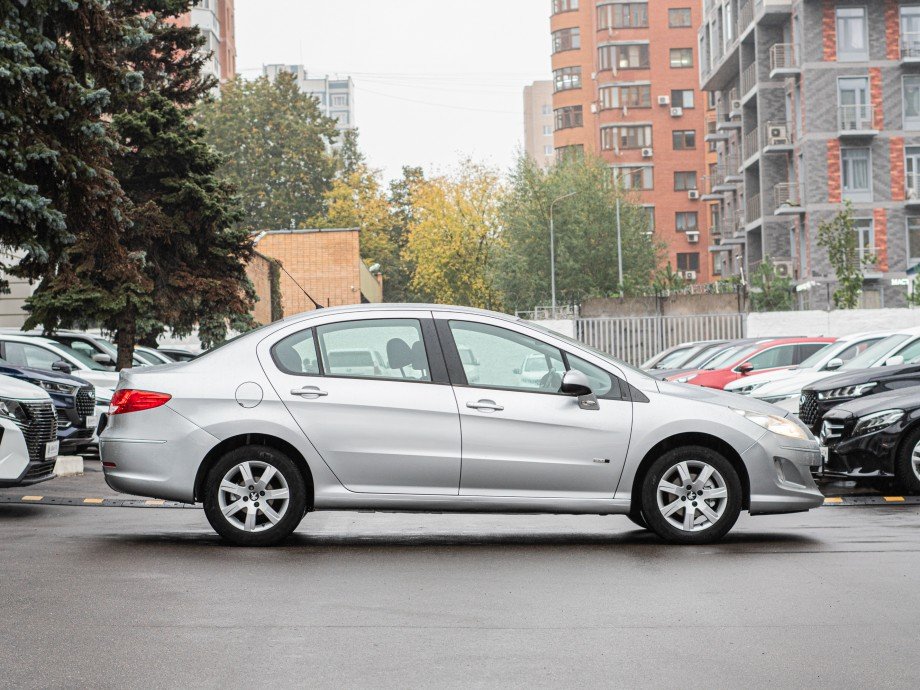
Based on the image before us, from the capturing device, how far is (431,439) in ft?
31.0

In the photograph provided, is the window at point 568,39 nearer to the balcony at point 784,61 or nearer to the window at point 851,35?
the balcony at point 784,61

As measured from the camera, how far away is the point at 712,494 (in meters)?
9.52

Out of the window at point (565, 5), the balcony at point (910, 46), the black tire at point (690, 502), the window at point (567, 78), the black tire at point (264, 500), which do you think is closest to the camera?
the black tire at point (264, 500)

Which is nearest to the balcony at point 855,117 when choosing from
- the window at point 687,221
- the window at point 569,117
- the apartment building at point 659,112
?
the apartment building at point 659,112

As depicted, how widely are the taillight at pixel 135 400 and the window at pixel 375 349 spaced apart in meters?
1.06

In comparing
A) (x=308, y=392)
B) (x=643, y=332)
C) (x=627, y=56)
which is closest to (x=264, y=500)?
(x=308, y=392)

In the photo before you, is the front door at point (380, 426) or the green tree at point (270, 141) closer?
the front door at point (380, 426)

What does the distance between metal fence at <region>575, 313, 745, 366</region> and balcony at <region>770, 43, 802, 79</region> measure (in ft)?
64.4

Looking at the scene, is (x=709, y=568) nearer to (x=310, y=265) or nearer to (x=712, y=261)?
(x=310, y=265)

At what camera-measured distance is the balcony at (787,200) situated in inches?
2256

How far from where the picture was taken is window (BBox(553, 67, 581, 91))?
107m

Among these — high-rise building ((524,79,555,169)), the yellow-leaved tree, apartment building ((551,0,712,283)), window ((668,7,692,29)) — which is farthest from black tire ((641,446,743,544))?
high-rise building ((524,79,555,169))

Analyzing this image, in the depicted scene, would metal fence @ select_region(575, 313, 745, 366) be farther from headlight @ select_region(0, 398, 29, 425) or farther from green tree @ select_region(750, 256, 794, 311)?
headlight @ select_region(0, 398, 29, 425)

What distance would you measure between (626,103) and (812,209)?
45.3 metres
